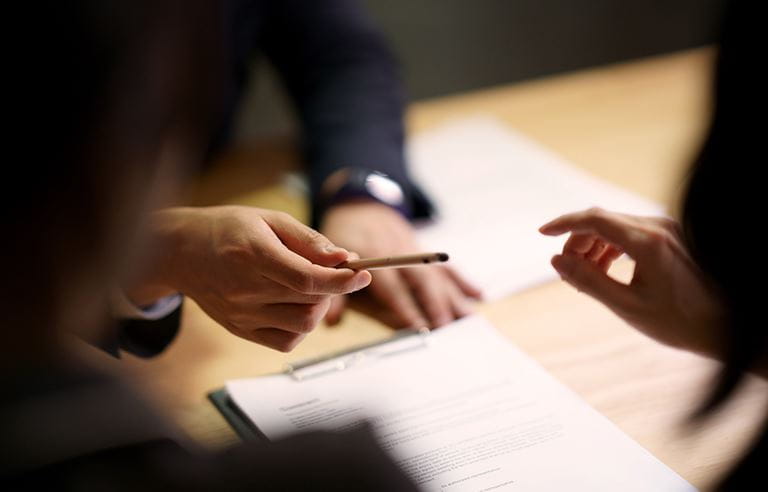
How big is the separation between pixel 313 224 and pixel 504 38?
51.9 inches

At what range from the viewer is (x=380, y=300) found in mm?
963

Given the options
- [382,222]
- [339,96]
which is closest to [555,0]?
[339,96]

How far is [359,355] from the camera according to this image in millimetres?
859

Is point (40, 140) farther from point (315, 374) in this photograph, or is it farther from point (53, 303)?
point (315, 374)

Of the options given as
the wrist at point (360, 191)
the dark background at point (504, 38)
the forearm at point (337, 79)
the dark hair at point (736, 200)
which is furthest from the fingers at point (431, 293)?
the dark background at point (504, 38)

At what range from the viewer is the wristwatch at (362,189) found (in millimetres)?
1077

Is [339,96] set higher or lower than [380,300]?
higher

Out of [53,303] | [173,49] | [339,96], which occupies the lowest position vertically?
[339,96]

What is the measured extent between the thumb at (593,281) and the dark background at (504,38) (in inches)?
55.3

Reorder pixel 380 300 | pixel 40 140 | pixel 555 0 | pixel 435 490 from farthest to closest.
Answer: pixel 555 0 < pixel 380 300 < pixel 435 490 < pixel 40 140

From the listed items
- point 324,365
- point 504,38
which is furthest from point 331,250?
point 504,38

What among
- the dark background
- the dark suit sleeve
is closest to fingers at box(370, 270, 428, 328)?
the dark suit sleeve

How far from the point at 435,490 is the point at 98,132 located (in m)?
0.39

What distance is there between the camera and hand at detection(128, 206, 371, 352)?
746mm
